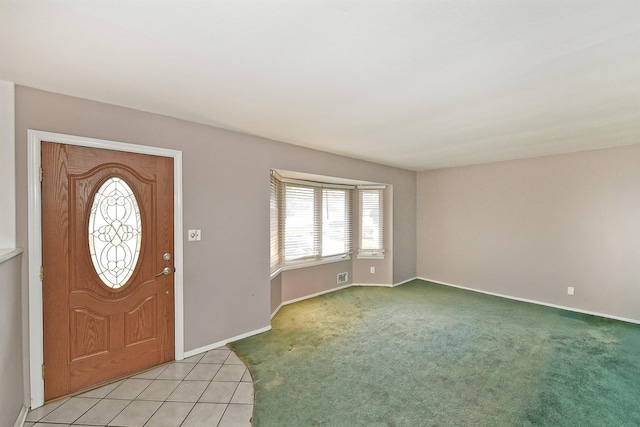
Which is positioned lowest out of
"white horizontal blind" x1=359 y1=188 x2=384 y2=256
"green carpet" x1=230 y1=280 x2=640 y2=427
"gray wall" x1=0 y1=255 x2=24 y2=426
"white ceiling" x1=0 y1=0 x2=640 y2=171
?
"green carpet" x1=230 y1=280 x2=640 y2=427

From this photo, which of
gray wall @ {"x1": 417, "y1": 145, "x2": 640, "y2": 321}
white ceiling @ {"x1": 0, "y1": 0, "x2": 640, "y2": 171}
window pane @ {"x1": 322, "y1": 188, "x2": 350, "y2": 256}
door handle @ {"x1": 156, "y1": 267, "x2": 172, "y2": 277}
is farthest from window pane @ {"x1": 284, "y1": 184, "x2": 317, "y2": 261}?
gray wall @ {"x1": 417, "y1": 145, "x2": 640, "y2": 321}

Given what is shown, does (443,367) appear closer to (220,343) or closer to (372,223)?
(220,343)

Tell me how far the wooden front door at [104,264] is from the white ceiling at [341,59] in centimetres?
63

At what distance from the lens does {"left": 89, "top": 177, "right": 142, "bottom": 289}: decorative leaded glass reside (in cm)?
226

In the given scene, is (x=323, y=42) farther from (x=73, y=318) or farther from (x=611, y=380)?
(x=611, y=380)

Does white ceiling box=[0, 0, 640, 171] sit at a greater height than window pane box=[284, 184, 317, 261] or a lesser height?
greater

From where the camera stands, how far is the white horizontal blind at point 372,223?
5.25m

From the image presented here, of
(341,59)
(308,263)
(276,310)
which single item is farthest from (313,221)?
(341,59)

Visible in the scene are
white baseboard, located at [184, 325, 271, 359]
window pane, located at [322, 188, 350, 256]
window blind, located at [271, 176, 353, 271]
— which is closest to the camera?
white baseboard, located at [184, 325, 271, 359]

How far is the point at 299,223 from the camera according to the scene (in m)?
4.45

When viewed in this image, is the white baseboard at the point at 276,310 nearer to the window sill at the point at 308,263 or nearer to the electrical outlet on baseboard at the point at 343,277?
the window sill at the point at 308,263

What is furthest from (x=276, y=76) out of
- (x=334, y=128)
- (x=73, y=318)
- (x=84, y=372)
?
(x=84, y=372)

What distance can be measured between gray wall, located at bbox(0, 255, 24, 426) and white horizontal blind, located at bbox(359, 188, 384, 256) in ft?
14.8

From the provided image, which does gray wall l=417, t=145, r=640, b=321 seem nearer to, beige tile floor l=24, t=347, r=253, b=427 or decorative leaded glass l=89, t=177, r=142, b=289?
beige tile floor l=24, t=347, r=253, b=427
